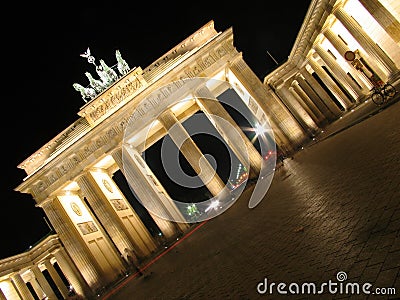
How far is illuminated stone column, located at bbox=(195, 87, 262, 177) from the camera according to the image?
26547 mm

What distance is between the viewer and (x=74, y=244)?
29.1 m

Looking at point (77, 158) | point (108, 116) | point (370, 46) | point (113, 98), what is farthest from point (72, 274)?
point (370, 46)

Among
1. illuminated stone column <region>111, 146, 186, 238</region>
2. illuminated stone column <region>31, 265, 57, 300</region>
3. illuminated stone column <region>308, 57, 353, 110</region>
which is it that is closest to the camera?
illuminated stone column <region>111, 146, 186, 238</region>

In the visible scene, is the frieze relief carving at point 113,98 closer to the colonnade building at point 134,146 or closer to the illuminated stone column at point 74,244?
the colonnade building at point 134,146

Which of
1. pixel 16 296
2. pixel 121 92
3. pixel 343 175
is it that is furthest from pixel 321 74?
pixel 16 296

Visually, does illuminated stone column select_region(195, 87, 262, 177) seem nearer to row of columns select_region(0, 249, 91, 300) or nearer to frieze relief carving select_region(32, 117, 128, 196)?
frieze relief carving select_region(32, 117, 128, 196)

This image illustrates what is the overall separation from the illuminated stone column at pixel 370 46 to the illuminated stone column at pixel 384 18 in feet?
7.78

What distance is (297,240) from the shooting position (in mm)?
5973

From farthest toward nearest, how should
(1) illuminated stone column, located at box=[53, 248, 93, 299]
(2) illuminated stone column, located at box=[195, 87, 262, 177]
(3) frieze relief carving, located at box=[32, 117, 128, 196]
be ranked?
(3) frieze relief carving, located at box=[32, 117, 128, 196] < (1) illuminated stone column, located at box=[53, 248, 93, 299] < (2) illuminated stone column, located at box=[195, 87, 262, 177]

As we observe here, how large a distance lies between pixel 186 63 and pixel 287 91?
14305 millimetres

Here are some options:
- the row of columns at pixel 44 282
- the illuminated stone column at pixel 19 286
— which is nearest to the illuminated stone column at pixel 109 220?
the row of columns at pixel 44 282

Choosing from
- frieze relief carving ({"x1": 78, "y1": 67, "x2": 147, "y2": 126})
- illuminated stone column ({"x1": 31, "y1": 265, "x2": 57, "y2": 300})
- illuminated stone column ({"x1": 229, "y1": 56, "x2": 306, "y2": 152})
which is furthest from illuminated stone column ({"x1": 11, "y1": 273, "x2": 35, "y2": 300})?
illuminated stone column ({"x1": 229, "y1": 56, "x2": 306, "y2": 152})

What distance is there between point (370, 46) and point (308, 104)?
18.9 m

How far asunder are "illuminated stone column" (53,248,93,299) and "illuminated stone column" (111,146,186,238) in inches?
364
